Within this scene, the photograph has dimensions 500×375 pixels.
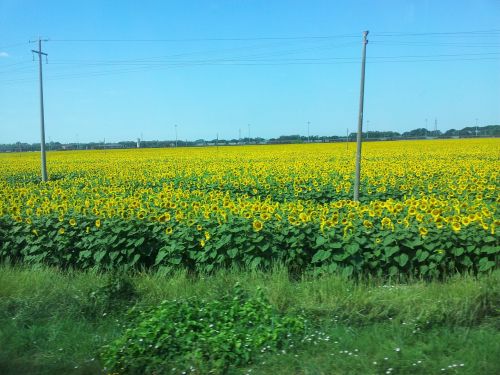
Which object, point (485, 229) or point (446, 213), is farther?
point (446, 213)

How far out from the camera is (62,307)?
4.89 m

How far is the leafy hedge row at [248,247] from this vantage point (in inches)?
223

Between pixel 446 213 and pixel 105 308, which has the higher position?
pixel 446 213

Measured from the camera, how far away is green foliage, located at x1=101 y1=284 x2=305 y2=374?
3648 millimetres

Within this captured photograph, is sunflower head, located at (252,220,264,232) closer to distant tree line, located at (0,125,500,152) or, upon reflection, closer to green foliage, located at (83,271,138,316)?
green foliage, located at (83,271,138,316)

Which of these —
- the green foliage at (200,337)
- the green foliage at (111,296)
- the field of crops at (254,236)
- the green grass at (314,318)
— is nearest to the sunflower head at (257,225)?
the field of crops at (254,236)

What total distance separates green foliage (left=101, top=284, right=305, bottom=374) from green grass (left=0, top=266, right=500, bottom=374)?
0.16 meters

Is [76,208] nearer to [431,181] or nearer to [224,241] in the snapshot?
[224,241]

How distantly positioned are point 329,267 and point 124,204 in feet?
14.2

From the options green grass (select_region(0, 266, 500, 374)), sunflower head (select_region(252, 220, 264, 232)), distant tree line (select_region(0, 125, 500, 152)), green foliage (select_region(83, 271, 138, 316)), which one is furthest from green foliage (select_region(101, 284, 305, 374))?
distant tree line (select_region(0, 125, 500, 152))

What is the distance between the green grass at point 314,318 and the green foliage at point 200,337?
6.4 inches

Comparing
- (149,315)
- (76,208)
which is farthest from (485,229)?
(76,208)

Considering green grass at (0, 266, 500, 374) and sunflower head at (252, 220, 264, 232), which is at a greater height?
sunflower head at (252, 220, 264, 232)

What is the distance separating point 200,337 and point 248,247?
2.20 meters
